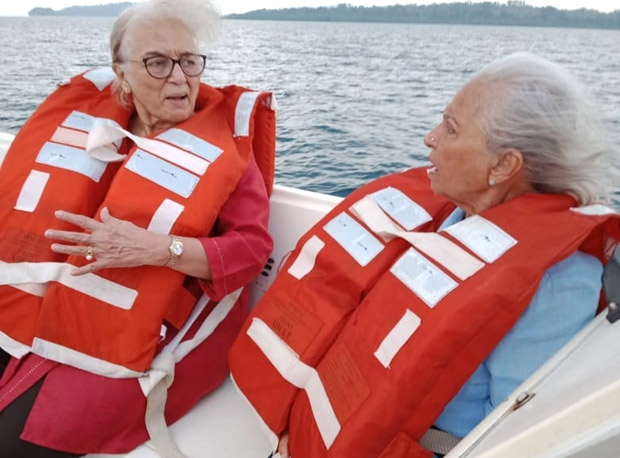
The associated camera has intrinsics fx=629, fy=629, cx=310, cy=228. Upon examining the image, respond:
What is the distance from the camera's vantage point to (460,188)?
5.08ft

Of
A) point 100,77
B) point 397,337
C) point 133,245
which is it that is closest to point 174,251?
point 133,245

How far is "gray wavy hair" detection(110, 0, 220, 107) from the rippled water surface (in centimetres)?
9

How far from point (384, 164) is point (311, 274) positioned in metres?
5.15

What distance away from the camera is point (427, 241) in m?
1.51

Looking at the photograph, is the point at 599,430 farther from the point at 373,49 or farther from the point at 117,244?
the point at 373,49

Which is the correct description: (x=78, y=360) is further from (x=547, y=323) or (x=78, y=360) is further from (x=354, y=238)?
(x=547, y=323)

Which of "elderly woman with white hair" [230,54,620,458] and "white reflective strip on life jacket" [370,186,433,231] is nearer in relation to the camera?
"elderly woman with white hair" [230,54,620,458]

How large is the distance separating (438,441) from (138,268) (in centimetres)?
96

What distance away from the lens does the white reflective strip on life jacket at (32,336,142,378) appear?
1.78 m

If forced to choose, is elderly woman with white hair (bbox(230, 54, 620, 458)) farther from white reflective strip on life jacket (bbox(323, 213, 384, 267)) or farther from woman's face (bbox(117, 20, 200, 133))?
woman's face (bbox(117, 20, 200, 133))

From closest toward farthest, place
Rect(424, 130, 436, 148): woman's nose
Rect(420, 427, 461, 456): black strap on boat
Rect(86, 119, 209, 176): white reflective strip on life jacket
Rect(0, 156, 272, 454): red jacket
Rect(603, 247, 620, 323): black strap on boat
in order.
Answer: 1. Rect(603, 247, 620, 323): black strap on boat
2. Rect(420, 427, 461, 456): black strap on boat
3. Rect(424, 130, 436, 148): woman's nose
4. Rect(0, 156, 272, 454): red jacket
5. Rect(86, 119, 209, 176): white reflective strip on life jacket

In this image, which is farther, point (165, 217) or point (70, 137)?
point (70, 137)

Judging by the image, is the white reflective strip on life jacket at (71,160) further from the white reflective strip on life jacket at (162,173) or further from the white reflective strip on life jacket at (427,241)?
the white reflective strip on life jacket at (427,241)

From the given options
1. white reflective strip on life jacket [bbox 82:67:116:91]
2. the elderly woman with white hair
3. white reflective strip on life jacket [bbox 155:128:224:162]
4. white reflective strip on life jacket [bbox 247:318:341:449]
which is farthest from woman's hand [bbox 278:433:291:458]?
white reflective strip on life jacket [bbox 82:67:116:91]
